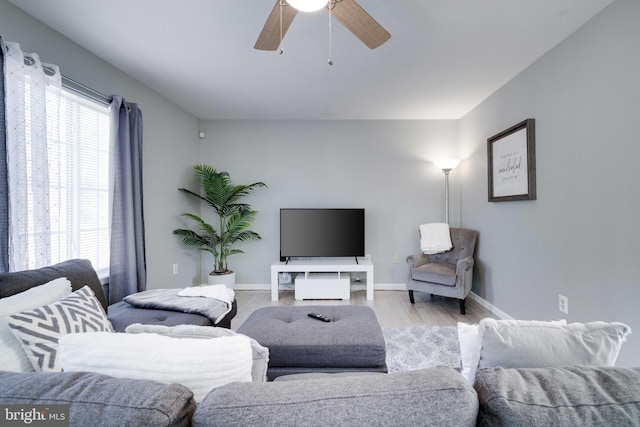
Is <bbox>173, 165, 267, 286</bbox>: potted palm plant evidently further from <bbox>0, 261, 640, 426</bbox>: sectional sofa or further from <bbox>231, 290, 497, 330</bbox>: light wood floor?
<bbox>0, 261, 640, 426</bbox>: sectional sofa

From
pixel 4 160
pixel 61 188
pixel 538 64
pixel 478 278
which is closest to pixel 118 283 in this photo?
pixel 61 188

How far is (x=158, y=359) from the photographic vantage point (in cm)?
71

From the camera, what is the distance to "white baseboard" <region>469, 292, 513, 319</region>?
9.89ft

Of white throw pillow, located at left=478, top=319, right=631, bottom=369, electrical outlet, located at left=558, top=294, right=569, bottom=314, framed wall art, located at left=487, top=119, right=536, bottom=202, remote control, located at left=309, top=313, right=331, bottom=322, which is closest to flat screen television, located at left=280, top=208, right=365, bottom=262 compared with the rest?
framed wall art, located at left=487, top=119, right=536, bottom=202

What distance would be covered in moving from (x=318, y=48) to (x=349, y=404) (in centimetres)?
248

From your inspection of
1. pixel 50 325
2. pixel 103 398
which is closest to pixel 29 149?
pixel 50 325

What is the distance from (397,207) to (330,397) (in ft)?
12.4

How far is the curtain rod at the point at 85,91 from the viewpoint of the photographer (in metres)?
2.14

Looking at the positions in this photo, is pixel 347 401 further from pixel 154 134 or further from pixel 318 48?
pixel 154 134

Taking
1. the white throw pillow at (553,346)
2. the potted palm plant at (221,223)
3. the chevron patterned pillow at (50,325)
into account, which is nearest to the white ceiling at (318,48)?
the potted palm plant at (221,223)

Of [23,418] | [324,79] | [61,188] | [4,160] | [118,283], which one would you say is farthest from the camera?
[324,79]

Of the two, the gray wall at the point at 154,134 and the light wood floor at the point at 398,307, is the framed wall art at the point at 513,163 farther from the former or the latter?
the gray wall at the point at 154,134

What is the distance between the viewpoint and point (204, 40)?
2.21 m

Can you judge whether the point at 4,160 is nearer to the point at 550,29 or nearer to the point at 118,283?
the point at 118,283
